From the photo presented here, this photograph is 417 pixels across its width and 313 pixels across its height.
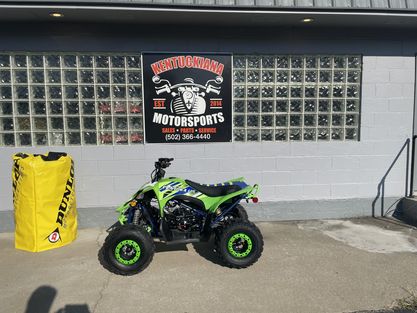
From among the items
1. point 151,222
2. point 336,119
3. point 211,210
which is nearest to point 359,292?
point 211,210

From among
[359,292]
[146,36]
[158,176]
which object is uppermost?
[146,36]

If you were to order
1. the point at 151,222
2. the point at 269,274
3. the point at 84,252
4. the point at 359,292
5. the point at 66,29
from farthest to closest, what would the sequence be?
the point at 66,29
the point at 84,252
the point at 151,222
the point at 269,274
the point at 359,292

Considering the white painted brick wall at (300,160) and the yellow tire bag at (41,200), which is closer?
the yellow tire bag at (41,200)

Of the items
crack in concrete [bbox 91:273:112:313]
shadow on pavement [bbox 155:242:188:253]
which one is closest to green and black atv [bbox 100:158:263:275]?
crack in concrete [bbox 91:273:112:313]

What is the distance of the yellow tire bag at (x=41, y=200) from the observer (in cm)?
443

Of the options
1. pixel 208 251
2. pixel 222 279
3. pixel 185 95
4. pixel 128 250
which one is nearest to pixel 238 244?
pixel 222 279

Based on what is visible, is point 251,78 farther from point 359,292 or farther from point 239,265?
point 359,292

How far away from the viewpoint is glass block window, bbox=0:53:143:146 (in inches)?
207

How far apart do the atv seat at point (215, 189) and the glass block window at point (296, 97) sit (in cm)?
159

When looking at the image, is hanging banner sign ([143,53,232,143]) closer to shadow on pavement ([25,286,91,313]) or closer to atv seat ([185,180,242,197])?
atv seat ([185,180,242,197])

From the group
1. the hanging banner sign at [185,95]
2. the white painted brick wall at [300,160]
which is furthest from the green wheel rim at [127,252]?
the hanging banner sign at [185,95]

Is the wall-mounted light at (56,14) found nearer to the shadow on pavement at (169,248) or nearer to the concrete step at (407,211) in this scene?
the shadow on pavement at (169,248)

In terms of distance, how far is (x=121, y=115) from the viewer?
5.44 meters

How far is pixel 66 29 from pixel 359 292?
5066 millimetres
